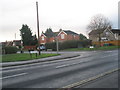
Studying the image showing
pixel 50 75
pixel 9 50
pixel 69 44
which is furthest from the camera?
pixel 69 44

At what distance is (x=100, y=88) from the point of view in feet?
17.8

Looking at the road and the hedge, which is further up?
the hedge

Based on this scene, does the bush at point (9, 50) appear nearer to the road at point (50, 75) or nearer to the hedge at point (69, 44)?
the hedge at point (69, 44)

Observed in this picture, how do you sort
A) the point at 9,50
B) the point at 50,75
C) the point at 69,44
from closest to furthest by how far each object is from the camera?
the point at 50,75 < the point at 9,50 < the point at 69,44

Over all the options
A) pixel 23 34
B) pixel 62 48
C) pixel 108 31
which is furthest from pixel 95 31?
pixel 23 34

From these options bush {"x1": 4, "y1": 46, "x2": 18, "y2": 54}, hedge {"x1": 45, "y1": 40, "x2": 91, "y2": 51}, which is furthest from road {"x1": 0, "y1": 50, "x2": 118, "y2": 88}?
hedge {"x1": 45, "y1": 40, "x2": 91, "y2": 51}

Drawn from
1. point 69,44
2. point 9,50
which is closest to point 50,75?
point 9,50

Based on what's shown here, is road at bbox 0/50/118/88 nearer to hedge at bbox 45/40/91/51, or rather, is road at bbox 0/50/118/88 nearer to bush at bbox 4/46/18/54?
bush at bbox 4/46/18/54

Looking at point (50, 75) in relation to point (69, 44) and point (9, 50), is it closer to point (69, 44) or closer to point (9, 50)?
point (9, 50)

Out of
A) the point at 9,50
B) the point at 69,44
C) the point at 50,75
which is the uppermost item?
the point at 69,44

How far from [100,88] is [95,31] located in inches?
1689

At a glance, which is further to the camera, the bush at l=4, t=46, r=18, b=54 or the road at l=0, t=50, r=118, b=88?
the bush at l=4, t=46, r=18, b=54

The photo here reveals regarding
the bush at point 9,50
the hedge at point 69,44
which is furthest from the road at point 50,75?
the hedge at point 69,44

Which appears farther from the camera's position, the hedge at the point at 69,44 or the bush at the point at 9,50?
the hedge at the point at 69,44
